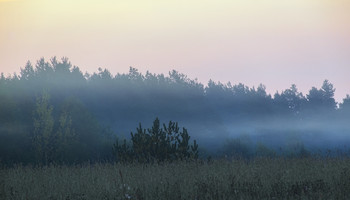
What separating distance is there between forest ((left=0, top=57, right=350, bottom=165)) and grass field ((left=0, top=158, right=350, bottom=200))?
2373 millimetres

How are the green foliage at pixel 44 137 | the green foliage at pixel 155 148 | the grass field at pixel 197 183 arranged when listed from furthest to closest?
1. the green foliage at pixel 44 137
2. the green foliage at pixel 155 148
3. the grass field at pixel 197 183

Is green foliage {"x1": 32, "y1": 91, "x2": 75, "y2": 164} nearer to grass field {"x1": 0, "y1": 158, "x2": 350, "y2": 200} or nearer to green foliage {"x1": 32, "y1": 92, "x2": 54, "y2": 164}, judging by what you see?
green foliage {"x1": 32, "y1": 92, "x2": 54, "y2": 164}

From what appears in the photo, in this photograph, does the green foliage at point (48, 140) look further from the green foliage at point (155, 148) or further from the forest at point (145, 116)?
the green foliage at point (155, 148)

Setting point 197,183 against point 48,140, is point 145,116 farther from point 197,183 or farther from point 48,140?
point 197,183

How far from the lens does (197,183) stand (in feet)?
37.4

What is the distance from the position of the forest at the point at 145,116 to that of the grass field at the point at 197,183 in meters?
2.37

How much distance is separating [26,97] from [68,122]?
935 centimetres

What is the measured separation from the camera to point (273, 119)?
343 ft

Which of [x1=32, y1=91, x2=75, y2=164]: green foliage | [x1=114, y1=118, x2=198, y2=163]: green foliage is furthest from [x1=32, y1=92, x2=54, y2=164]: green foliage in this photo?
A: [x1=114, y1=118, x2=198, y2=163]: green foliage

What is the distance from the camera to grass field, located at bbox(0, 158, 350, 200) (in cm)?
1030

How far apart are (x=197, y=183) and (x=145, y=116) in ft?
200

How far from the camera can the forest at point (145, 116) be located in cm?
4084

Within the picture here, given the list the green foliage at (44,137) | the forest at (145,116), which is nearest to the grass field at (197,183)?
the forest at (145,116)

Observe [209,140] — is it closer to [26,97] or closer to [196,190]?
[26,97]
